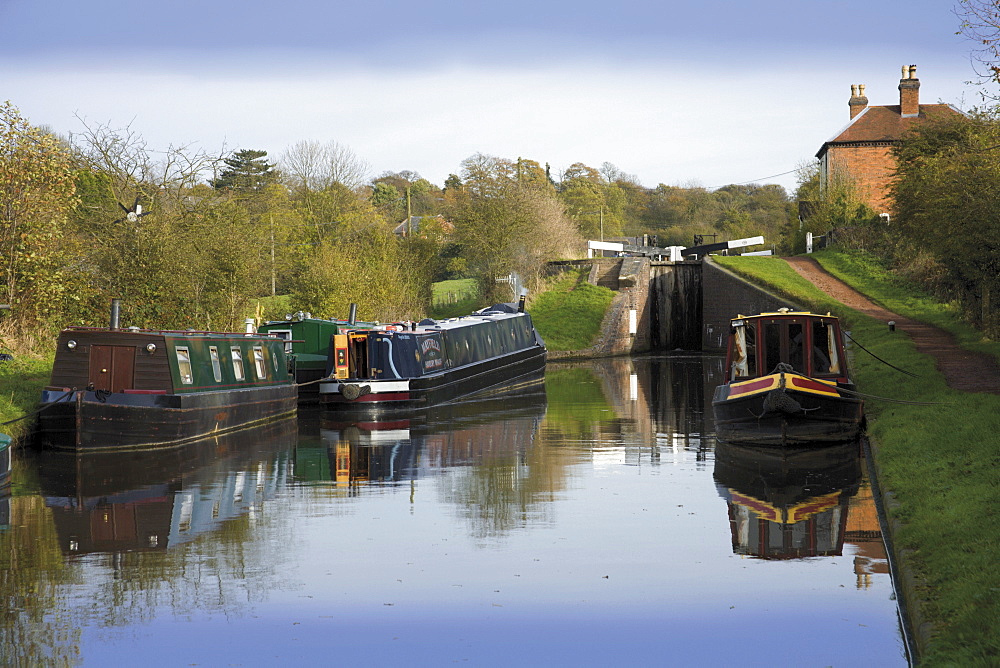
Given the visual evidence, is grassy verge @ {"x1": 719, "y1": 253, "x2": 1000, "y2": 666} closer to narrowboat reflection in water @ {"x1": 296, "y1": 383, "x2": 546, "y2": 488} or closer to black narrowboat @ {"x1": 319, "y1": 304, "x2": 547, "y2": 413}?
narrowboat reflection in water @ {"x1": 296, "y1": 383, "x2": 546, "y2": 488}

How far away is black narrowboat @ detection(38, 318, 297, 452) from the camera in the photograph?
14500 mm

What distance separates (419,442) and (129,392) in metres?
4.36

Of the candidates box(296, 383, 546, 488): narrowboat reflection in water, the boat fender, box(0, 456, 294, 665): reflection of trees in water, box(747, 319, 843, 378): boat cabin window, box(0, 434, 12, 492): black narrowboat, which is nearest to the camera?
box(0, 456, 294, 665): reflection of trees in water

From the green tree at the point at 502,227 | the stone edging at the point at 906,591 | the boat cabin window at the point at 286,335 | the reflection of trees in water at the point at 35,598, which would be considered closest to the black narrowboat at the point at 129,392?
the reflection of trees in water at the point at 35,598

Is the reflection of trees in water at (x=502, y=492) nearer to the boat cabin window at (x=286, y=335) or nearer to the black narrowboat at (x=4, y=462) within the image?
the black narrowboat at (x=4, y=462)

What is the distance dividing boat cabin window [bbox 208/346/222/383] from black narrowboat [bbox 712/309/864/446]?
792 centimetres

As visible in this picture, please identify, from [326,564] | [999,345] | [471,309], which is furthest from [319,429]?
[471,309]

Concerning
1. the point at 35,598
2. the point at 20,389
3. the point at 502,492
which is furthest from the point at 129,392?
the point at 35,598

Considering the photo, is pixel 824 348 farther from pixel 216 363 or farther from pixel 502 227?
pixel 502 227

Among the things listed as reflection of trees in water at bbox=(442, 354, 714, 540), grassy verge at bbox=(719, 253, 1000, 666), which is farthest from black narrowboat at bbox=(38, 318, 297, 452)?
grassy verge at bbox=(719, 253, 1000, 666)

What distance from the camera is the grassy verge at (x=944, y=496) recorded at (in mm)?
5637

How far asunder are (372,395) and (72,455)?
691cm

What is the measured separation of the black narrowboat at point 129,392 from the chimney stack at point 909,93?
1740 inches

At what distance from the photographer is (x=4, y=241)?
18422mm
